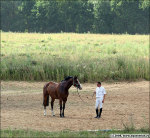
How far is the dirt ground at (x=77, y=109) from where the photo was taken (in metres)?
15.4

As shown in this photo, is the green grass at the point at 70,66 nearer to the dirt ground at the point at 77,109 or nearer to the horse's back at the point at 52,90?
the dirt ground at the point at 77,109

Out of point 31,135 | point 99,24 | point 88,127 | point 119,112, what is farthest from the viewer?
point 99,24

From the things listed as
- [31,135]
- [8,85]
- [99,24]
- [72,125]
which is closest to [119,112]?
[72,125]

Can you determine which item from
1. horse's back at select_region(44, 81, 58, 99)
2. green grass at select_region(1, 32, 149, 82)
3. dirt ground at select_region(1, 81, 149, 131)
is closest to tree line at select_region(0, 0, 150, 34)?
green grass at select_region(1, 32, 149, 82)

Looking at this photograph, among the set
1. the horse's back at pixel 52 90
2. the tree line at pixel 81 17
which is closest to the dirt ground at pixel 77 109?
the horse's back at pixel 52 90

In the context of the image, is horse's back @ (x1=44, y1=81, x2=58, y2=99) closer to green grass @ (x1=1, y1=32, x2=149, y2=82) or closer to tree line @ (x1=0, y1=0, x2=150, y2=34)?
green grass @ (x1=1, y1=32, x2=149, y2=82)

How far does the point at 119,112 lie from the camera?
61.9ft

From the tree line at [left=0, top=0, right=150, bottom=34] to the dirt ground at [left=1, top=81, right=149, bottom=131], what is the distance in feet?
184

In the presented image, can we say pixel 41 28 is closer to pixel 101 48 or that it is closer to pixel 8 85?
pixel 101 48

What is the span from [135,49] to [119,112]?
2214cm

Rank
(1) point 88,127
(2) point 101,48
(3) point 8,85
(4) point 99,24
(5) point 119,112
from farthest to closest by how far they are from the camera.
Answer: (4) point 99,24 < (2) point 101,48 < (3) point 8,85 < (5) point 119,112 < (1) point 88,127

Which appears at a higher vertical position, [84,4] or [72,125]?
[84,4]

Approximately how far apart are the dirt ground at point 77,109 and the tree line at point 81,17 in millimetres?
56060

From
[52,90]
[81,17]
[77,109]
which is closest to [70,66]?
[77,109]
